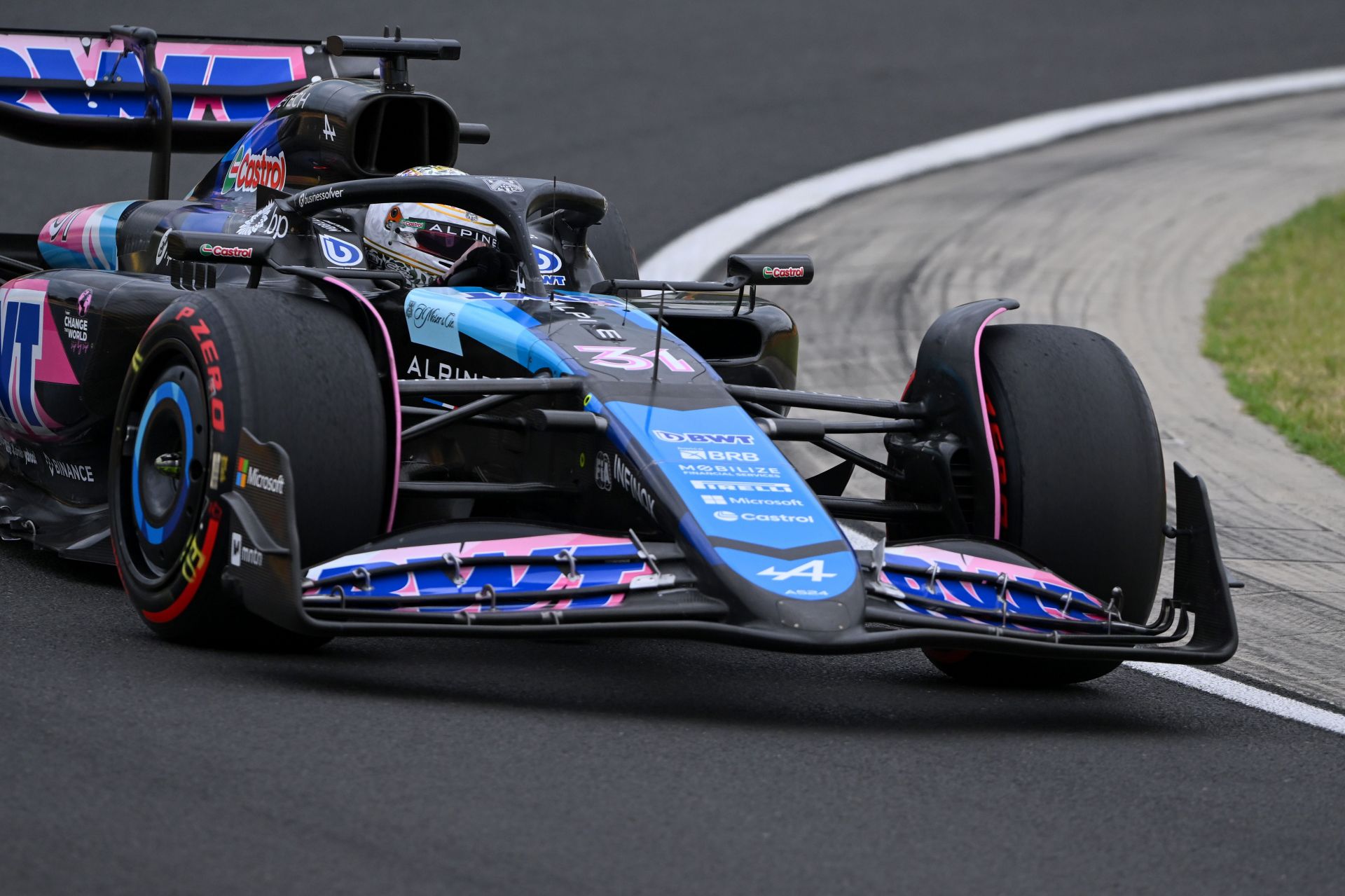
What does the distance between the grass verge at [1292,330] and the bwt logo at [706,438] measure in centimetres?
460

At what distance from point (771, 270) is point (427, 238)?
118cm

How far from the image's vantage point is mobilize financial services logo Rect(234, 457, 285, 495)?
4.74 meters

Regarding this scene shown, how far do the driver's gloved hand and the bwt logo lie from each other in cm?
140

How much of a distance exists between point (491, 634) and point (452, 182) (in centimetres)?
212

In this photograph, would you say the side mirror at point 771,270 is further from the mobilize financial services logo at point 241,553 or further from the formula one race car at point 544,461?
the mobilize financial services logo at point 241,553

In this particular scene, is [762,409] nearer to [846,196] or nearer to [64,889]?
[64,889]

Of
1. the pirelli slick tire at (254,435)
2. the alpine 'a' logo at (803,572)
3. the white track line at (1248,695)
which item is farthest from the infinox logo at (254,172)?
the white track line at (1248,695)

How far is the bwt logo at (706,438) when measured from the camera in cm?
507

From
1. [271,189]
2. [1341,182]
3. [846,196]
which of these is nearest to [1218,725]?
[271,189]

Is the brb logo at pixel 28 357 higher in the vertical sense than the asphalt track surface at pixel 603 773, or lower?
higher

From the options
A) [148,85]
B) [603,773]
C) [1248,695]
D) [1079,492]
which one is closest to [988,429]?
[1079,492]

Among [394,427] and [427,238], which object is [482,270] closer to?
[427,238]

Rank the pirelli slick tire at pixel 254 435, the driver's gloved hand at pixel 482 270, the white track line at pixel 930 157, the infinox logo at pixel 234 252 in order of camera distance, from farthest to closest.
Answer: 1. the white track line at pixel 930 157
2. the driver's gloved hand at pixel 482 270
3. the infinox logo at pixel 234 252
4. the pirelli slick tire at pixel 254 435

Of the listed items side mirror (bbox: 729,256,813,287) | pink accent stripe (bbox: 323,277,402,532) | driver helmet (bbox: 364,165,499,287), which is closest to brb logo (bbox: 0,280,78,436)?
driver helmet (bbox: 364,165,499,287)
